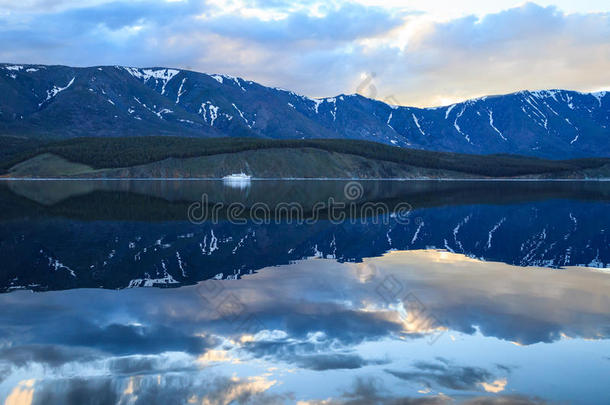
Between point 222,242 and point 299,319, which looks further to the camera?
point 222,242

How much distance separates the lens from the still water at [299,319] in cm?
1669

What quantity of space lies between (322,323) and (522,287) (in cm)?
1429

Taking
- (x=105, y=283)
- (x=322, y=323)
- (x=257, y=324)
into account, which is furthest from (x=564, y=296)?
(x=105, y=283)

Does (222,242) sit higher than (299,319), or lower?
lower

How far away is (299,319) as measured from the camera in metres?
23.7

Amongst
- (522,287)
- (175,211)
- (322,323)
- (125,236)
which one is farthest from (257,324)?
(175,211)

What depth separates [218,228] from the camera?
5541 centimetres

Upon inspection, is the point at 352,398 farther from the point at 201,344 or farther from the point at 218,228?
the point at 218,228

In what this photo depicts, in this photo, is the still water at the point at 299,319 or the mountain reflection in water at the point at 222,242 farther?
the mountain reflection in water at the point at 222,242

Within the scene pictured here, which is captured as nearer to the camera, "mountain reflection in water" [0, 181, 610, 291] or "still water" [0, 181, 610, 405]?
"still water" [0, 181, 610, 405]

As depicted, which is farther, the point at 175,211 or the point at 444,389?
the point at 175,211

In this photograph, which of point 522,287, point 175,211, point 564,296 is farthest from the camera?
point 175,211

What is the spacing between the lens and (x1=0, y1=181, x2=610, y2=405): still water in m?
16.7

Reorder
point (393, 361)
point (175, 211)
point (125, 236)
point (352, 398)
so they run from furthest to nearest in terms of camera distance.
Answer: point (175, 211) < point (125, 236) < point (393, 361) < point (352, 398)
